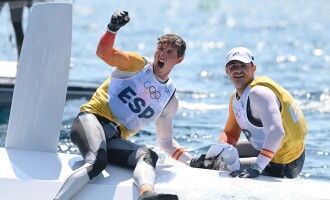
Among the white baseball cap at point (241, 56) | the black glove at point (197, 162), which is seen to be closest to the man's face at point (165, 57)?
the white baseball cap at point (241, 56)

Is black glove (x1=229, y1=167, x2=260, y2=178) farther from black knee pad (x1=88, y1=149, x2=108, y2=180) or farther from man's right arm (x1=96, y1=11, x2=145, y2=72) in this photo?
man's right arm (x1=96, y1=11, x2=145, y2=72)

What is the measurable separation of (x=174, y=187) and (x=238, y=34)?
28.1 m

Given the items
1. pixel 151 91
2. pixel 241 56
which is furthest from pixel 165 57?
pixel 241 56

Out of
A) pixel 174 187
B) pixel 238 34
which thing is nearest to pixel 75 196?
pixel 174 187

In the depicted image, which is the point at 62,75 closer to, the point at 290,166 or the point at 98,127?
the point at 98,127

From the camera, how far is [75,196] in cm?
459

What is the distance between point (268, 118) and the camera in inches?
191

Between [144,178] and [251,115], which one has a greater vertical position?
[251,115]

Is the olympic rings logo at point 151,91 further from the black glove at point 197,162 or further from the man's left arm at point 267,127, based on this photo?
the man's left arm at point 267,127

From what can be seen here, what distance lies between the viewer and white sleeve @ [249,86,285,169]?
4.80 metres

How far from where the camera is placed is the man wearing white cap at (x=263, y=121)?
483 cm

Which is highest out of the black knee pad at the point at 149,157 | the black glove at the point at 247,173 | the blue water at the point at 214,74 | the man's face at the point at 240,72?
the man's face at the point at 240,72

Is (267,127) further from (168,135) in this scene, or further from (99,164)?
(99,164)

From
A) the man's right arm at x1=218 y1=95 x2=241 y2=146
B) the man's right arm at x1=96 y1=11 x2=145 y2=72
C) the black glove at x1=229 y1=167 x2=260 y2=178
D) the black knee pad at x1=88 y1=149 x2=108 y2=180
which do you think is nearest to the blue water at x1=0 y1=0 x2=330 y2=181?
the man's right arm at x1=218 y1=95 x2=241 y2=146
